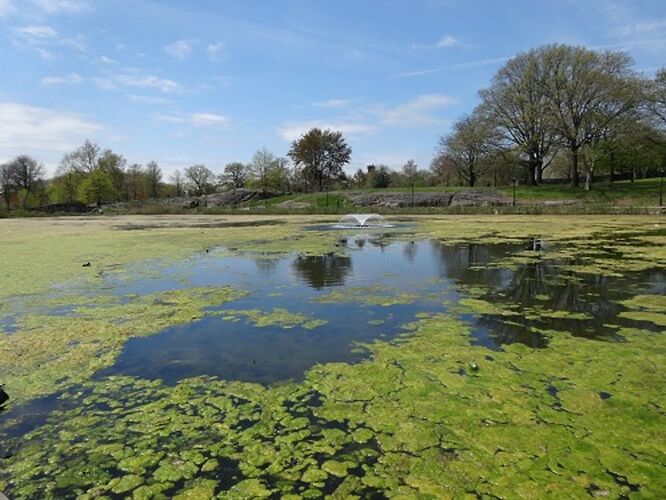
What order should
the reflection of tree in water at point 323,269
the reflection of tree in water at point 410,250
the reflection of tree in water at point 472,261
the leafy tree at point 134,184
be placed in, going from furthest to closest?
the leafy tree at point 134,184 < the reflection of tree in water at point 410,250 < the reflection of tree in water at point 323,269 < the reflection of tree in water at point 472,261

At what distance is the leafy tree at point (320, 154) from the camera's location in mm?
62812

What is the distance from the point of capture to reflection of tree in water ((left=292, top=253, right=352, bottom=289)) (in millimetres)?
9281

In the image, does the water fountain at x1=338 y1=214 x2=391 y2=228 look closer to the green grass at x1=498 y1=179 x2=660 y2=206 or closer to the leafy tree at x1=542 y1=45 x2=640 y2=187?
the green grass at x1=498 y1=179 x2=660 y2=206

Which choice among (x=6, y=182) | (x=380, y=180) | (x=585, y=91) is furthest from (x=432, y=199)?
(x=6, y=182)

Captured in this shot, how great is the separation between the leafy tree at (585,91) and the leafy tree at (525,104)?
55 centimetres

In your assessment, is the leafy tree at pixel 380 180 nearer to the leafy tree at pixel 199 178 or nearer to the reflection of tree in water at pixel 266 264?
the leafy tree at pixel 199 178

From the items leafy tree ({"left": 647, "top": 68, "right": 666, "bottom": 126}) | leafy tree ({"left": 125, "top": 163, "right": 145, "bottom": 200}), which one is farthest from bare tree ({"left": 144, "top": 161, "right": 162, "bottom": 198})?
leafy tree ({"left": 647, "top": 68, "right": 666, "bottom": 126})

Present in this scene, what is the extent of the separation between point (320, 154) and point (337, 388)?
6099cm

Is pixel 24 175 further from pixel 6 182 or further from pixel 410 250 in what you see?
pixel 410 250

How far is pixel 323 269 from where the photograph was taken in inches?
422

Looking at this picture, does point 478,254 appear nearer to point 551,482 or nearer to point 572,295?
point 572,295

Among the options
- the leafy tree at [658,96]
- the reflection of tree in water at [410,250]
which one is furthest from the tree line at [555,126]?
the reflection of tree in water at [410,250]

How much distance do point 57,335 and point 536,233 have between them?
17130mm

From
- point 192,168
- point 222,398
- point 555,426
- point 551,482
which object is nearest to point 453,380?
point 555,426
